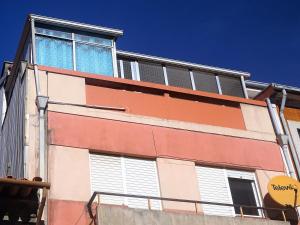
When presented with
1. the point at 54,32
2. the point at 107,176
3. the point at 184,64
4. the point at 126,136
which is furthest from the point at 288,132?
the point at 54,32

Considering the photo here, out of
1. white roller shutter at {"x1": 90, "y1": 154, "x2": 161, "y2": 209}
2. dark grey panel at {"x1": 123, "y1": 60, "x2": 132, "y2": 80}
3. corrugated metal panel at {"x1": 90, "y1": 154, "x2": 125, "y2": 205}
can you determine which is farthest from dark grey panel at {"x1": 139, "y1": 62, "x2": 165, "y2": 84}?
corrugated metal panel at {"x1": 90, "y1": 154, "x2": 125, "y2": 205}

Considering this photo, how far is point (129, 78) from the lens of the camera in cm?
1878

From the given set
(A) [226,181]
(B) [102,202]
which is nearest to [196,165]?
(A) [226,181]

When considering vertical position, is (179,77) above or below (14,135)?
above

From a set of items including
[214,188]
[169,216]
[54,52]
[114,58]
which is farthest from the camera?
[114,58]

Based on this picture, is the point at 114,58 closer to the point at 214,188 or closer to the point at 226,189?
the point at 214,188

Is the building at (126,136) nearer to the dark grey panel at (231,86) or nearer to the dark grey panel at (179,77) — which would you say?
the dark grey panel at (179,77)

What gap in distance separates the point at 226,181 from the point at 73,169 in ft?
15.6

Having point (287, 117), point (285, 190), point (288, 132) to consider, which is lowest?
point (285, 190)

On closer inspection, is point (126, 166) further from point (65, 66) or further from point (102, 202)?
point (65, 66)

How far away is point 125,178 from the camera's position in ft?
49.5

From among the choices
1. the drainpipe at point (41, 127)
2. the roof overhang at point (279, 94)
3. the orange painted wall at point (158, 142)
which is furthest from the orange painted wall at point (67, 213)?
the roof overhang at point (279, 94)

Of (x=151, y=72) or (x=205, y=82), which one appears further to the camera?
(x=205, y=82)

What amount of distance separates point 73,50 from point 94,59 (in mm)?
727
